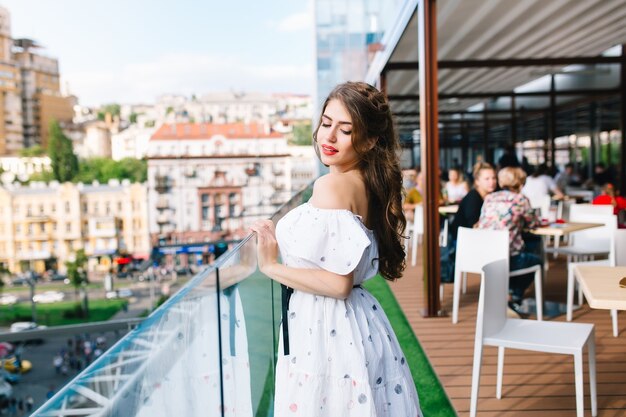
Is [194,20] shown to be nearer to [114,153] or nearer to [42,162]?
[114,153]

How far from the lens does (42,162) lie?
4250 inches

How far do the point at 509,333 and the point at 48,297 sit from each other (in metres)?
92.3

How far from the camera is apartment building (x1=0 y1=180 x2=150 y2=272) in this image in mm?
94188

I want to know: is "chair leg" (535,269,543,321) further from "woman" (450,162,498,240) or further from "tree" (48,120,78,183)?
"tree" (48,120,78,183)

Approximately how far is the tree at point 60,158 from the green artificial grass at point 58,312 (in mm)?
23895

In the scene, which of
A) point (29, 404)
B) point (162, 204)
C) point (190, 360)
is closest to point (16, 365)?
point (29, 404)

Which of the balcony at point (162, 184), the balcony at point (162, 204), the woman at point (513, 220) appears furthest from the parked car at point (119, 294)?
the woman at point (513, 220)

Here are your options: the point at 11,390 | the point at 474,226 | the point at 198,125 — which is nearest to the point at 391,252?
the point at 474,226

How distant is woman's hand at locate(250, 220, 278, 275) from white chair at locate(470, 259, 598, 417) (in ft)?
4.56

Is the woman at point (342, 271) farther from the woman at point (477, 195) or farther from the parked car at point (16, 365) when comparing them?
the parked car at point (16, 365)

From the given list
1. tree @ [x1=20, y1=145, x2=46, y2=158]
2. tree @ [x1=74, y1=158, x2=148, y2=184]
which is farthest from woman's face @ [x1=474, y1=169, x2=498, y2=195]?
tree @ [x1=20, y1=145, x2=46, y2=158]

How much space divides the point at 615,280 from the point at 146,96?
154231mm

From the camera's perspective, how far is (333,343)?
1408 mm

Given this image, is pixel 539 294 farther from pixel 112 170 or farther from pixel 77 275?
pixel 112 170
